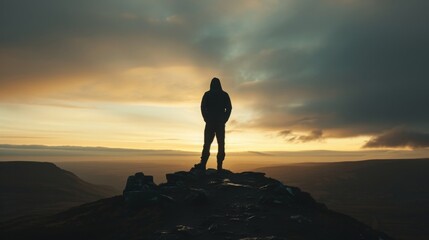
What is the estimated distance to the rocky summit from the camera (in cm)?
1784

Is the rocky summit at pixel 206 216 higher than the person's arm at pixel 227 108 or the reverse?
the reverse

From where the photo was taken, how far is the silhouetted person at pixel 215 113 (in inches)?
1083

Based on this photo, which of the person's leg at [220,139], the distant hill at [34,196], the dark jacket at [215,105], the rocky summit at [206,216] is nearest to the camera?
the rocky summit at [206,216]

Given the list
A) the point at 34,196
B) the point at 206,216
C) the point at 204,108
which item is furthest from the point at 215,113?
the point at 34,196

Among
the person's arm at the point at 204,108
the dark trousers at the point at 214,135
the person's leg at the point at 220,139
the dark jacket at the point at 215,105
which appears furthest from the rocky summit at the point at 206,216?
the person's arm at the point at 204,108

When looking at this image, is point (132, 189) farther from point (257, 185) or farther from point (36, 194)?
point (36, 194)

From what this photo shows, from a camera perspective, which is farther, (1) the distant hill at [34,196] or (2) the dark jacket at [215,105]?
(1) the distant hill at [34,196]

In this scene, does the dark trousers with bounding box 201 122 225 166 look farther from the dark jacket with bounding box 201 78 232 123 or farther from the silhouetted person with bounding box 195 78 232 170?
the dark jacket with bounding box 201 78 232 123

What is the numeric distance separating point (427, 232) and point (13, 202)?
168m

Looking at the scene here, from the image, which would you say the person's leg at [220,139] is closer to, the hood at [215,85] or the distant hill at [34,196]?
the hood at [215,85]

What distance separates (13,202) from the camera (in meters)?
156

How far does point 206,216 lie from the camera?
1995 centimetres

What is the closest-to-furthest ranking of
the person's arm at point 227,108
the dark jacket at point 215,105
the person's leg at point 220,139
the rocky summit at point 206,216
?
the rocky summit at point 206,216 < the dark jacket at point 215,105 < the person's leg at point 220,139 < the person's arm at point 227,108

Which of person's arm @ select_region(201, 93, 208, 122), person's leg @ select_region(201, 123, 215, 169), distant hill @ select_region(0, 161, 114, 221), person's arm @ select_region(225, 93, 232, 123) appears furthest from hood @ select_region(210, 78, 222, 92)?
distant hill @ select_region(0, 161, 114, 221)
